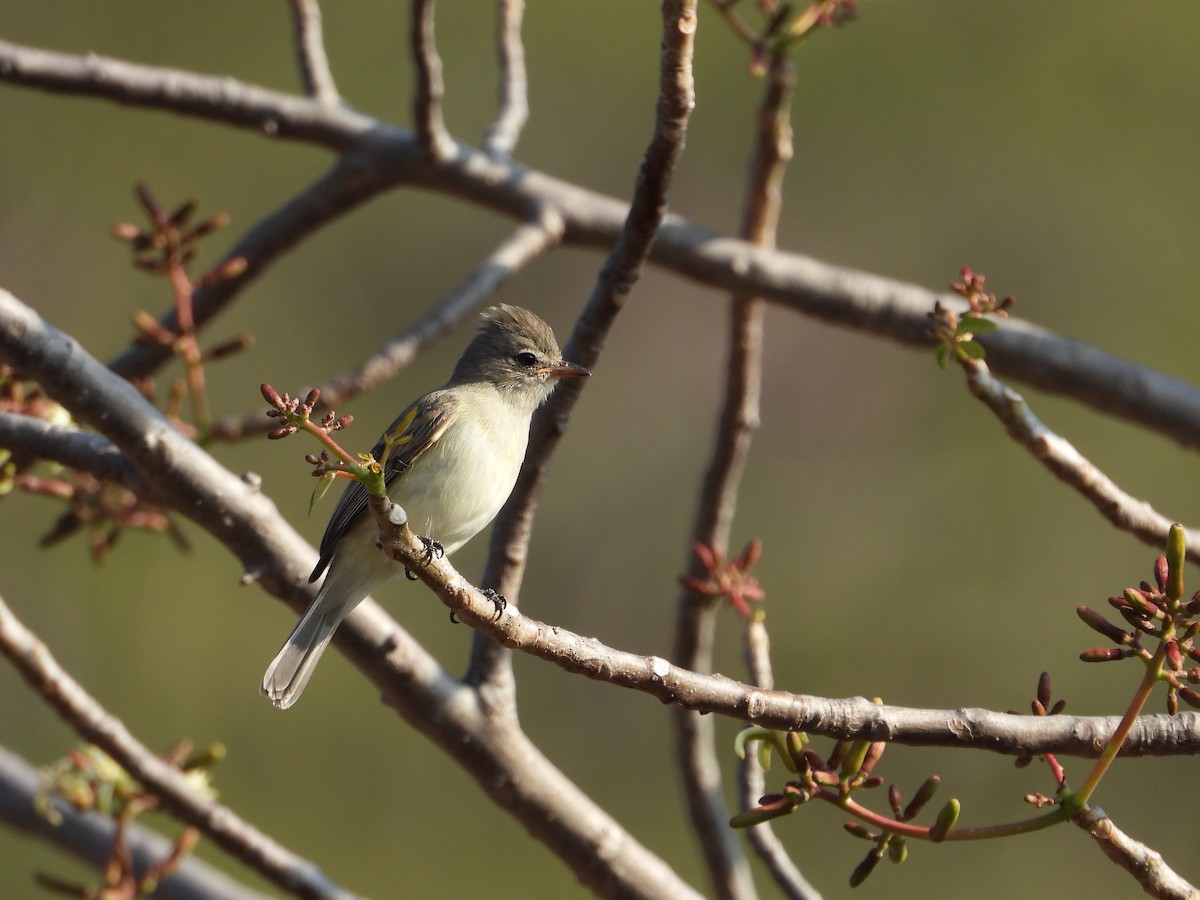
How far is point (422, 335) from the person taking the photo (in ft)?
11.0

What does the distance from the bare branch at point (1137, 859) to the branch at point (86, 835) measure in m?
2.32

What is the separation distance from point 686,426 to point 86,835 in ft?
18.2

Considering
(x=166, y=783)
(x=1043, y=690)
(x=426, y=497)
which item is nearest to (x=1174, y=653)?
(x=1043, y=690)

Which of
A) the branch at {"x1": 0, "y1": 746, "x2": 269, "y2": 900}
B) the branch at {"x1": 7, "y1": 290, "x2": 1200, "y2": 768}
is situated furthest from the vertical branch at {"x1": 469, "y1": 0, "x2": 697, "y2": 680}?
the branch at {"x1": 0, "y1": 746, "x2": 269, "y2": 900}

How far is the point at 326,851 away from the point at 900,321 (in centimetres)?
552

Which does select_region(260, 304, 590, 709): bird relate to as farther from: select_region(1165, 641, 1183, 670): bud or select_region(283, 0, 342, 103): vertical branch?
select_region(1165, 641, 1183, 670): bud

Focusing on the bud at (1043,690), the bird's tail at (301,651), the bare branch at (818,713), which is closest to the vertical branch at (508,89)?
the bird's tail at (301,651)

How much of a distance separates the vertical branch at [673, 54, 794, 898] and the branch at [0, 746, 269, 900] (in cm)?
116

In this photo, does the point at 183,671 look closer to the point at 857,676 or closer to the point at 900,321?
the point at 857,676

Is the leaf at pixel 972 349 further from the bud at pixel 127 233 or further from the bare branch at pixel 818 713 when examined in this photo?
the bud at pixel 127 233

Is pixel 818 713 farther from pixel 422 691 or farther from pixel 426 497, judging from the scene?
pixel 426 497

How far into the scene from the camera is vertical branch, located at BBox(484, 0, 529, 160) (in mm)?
3803

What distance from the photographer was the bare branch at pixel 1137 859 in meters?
1.77

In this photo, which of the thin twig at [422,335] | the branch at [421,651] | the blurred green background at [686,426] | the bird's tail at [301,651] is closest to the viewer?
the branch at [421,651]
